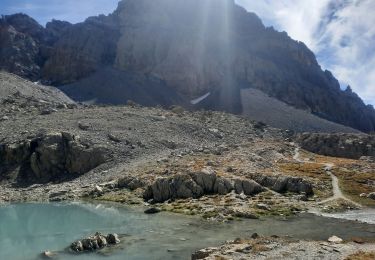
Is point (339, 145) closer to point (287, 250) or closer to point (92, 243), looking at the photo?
point (287, 250)

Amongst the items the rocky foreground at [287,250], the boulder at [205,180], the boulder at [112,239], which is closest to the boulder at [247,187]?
the boulder at [205,180]

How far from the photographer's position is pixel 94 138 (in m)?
108

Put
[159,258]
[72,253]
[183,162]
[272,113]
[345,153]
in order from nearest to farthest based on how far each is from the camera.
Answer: [159,258], [72,253], [183,162], [345,153], [272,113]

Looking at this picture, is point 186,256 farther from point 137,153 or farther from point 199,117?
point 199,117

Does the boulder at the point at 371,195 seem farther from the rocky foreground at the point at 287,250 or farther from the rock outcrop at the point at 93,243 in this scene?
the rock outcrop at the point at 93,243

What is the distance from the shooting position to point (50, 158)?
100 metres

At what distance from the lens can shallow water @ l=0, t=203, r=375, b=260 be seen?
140 ft

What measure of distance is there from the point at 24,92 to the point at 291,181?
120m

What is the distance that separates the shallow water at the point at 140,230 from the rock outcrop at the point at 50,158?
31142mm

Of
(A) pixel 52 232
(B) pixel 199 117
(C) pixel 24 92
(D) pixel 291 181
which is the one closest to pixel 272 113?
(B) pixel 199 117

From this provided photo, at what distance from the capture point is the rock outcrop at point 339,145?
131875 mm

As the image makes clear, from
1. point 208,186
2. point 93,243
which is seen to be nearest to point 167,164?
point 208,186

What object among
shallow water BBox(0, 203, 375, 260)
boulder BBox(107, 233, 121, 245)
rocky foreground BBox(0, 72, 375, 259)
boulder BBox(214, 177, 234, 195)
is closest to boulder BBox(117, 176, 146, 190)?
rocky foreground BBox(0, 72, 375, 259)

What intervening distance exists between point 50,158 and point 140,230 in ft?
178
